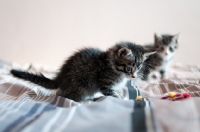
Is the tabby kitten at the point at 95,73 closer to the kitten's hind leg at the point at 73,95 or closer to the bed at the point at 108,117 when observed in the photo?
the kitten's hind leg at the point at 73,95

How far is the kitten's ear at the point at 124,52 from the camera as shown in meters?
0.88

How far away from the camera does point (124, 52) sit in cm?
89

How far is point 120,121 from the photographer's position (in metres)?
0.43

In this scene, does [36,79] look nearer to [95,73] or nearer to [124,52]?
[95,73]

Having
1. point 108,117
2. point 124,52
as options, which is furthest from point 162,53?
point 108,117

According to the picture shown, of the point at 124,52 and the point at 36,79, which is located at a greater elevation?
the point at 124,52

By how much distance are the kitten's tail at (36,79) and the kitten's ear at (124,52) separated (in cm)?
33

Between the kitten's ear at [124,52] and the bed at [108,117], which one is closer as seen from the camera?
the bed at [108,117]

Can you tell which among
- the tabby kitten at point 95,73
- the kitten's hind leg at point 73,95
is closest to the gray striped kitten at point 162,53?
the tabby kitten at point 95,73

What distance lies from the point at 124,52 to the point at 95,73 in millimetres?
164

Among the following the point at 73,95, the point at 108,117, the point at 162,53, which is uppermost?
the point at 162,53

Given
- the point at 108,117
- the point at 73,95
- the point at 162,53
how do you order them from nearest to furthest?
the point at 108,117
the point at 73,95
the point at 162,53

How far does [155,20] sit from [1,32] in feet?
4.56

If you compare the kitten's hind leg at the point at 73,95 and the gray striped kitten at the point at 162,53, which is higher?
the gray striped kitten at the point at 162,53
